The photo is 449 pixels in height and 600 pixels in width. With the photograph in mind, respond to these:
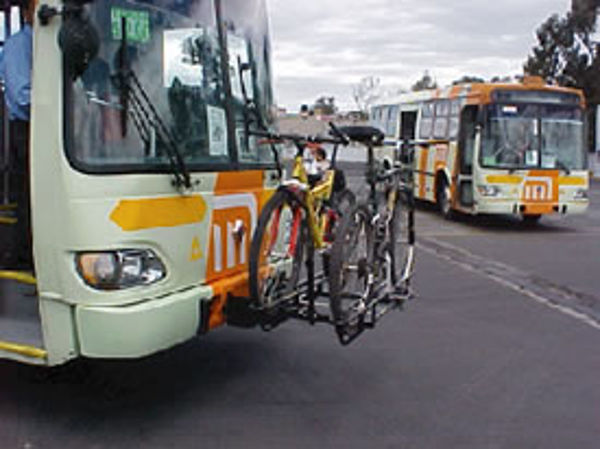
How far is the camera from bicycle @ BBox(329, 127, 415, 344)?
4602 millimetres

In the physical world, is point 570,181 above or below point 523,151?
below

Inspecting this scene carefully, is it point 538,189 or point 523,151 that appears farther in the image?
point 523,151

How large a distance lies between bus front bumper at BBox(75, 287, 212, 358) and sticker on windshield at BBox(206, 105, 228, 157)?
3.49 feet

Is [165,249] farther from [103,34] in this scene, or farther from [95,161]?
[103,34]

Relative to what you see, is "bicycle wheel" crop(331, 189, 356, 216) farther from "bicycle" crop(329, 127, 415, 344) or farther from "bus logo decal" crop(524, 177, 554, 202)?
"bus logo decal" crop(524, 177, 554, 202)

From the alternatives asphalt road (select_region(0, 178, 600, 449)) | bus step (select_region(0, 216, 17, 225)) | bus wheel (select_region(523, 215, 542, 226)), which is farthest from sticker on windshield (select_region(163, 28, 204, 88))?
bus wheel (select_region(523, 215, 542, 226))

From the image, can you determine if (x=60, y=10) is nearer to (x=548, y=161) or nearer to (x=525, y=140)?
(x=525, y=140)

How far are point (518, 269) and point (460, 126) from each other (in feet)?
20.0

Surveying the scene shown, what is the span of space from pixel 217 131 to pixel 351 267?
3.86 feet

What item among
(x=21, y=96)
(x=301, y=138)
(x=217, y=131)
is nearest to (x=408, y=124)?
(x=301, y=138)

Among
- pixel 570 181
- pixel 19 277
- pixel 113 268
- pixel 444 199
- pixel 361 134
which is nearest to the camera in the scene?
pixel 113 268

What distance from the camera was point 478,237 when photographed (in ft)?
44.6

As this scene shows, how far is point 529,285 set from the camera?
903 centimetres

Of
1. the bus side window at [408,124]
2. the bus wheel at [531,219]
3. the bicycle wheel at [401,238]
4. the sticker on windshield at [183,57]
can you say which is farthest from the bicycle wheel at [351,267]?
the bus side window at [408,124]
